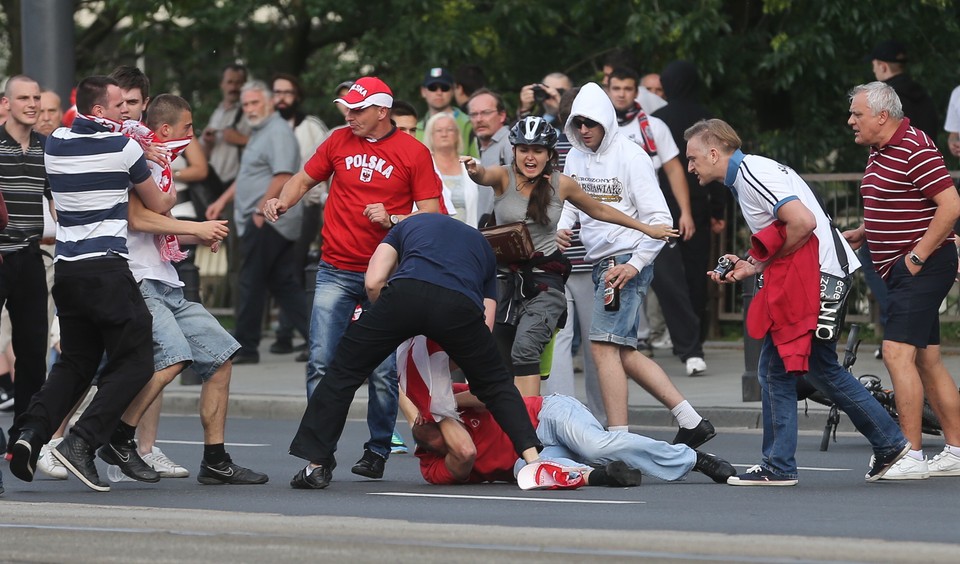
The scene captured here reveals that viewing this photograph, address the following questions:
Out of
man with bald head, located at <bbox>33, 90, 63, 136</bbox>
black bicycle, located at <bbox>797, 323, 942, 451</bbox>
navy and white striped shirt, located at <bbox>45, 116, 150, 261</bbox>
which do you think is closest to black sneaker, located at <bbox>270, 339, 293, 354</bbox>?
man with bald head, located at <bbox>33, 90, 63, 136</bbox>

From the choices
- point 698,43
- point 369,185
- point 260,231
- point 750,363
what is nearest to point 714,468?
point 369,185

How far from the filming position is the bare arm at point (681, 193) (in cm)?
1195

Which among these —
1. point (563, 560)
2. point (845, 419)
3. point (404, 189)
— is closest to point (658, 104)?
point (845, 419)

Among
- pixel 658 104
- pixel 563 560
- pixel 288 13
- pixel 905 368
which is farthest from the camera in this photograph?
pixel 288 13

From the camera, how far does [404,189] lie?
9.19 meters

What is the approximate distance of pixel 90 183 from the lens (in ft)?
27.7

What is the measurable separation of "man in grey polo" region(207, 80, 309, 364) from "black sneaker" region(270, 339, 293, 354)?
29.8 inches

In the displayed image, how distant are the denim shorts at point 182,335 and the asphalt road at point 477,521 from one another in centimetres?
61

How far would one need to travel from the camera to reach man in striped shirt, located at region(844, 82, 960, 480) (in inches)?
347

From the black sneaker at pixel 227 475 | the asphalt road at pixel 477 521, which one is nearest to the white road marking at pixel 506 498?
the asphalt road at pixel 477 521

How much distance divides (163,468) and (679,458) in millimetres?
2622

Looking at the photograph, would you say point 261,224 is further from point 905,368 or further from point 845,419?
point 905,368

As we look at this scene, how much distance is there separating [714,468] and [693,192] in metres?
5.72

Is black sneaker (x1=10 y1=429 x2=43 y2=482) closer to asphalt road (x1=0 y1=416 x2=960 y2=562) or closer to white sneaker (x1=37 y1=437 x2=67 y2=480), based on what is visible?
asphalt road (x1=0 y1=416 x2=960 y2=562)
